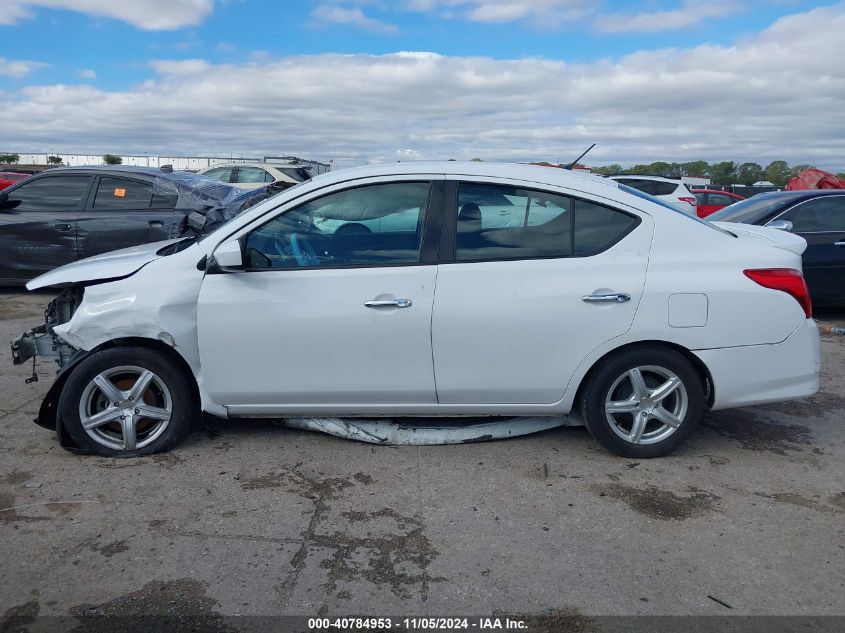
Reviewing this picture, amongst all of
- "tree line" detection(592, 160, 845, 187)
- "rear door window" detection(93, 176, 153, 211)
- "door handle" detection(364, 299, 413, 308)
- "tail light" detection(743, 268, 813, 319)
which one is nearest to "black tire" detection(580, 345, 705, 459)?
"tail light" detection(743, 268, 813, 319)

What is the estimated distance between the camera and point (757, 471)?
4312mm

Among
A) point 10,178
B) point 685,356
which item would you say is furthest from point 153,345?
point 10,178

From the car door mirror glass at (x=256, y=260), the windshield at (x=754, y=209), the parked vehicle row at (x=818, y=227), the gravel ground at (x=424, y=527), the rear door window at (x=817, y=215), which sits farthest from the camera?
the windshield at (x=754, y=209)

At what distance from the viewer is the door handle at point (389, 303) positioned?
163 inches

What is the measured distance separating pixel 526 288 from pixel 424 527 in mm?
1412

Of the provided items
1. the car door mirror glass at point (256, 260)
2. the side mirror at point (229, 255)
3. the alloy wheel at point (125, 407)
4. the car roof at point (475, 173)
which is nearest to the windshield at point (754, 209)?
the car roof at point (475, 173)

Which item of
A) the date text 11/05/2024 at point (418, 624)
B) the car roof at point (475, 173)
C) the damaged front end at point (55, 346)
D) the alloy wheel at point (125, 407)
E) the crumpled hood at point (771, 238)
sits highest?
the car roof at point (475, 173)

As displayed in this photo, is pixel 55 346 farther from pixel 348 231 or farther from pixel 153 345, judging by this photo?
pixel 348 231

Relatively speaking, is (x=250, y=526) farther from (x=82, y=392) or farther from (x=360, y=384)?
(x=82, y=392)

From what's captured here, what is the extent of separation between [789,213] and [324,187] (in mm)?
6272

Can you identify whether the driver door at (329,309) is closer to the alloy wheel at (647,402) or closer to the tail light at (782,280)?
the alloy wheel at (647,402)

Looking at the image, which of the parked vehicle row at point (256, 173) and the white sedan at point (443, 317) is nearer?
the white sedan at point (443, 317)

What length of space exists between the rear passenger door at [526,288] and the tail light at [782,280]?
0.63 metres

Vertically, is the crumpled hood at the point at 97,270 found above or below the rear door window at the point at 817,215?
below
